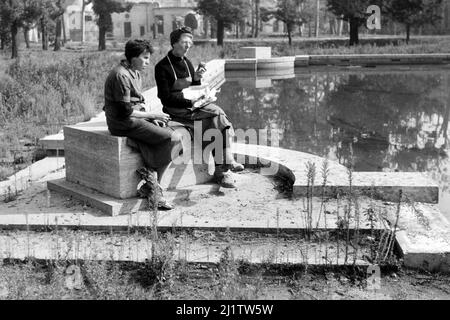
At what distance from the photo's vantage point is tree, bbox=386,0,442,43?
34844 mm

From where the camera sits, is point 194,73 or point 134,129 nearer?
point 134,129

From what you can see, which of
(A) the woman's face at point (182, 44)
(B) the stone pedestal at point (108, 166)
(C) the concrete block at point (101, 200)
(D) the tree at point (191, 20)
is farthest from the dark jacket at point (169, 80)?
(D) the tree at point (191, 20)

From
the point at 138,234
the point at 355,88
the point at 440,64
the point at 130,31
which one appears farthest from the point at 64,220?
the point at 130,31

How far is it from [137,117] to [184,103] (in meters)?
0.76

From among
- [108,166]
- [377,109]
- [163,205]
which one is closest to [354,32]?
[377,109]

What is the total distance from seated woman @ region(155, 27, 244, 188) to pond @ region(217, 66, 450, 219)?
1.30m

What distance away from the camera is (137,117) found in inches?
222

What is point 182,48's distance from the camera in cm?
620

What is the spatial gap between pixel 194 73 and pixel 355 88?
38.1 feet

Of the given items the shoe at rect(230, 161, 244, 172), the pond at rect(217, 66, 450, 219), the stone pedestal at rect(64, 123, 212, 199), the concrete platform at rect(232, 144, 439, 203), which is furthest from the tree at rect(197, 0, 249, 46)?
the concrete platform at rect(232, 144, 439, 203)

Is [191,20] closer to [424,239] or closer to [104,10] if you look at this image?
[104,10]

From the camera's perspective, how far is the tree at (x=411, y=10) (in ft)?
114

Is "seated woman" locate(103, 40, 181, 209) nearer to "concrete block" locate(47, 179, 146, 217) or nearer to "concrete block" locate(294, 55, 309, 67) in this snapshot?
"concrete block" locate(47, 179, 146, 217)
